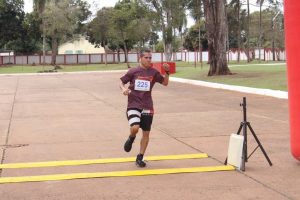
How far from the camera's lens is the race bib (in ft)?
25.5

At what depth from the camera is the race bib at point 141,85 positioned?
7.79m

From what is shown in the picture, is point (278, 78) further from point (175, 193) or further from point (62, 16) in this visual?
point (62, 16)

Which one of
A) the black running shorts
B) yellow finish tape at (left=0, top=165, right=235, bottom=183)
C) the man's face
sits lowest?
yellow finish tape at (left=0, top=165, right=235, bottom=183)

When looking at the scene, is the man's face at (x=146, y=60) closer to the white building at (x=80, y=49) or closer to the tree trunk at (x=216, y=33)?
the tree trunk at (x=216, y=33)

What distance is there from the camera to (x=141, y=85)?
7.79 metres

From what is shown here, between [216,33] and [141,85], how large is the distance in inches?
981

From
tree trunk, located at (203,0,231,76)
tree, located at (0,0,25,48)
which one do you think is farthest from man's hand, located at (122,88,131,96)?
tree, located at (0,0,25,48)

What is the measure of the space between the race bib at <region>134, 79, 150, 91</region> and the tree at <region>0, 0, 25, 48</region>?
73.7m

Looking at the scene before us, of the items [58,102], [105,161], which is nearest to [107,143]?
[105,161]

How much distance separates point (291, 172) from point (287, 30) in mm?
2060

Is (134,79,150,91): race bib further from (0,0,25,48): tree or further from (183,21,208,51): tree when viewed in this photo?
(183,21,208,51): tree

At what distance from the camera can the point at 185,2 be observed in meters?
47.3

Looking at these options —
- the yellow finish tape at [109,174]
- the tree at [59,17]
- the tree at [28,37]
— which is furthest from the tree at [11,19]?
the yellow finish tape at [109,174]

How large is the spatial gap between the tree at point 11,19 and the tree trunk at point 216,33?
52.2 meters
